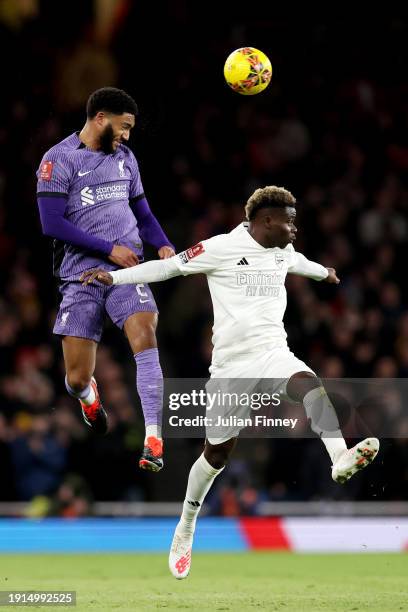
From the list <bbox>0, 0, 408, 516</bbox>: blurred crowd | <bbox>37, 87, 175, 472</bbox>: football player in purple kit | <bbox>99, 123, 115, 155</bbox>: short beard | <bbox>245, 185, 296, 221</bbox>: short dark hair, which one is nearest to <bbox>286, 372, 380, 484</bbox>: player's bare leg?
<bbox>37, 87, 175, 472</bbox>: football player in purple kit

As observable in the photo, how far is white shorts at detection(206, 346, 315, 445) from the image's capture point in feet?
27.9

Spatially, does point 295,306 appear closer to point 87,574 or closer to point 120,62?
point 120,62

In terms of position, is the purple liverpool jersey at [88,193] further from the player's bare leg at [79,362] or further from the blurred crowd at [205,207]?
the blurred crowd at [205,207]

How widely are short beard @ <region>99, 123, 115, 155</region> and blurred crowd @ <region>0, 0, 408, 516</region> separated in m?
1.85

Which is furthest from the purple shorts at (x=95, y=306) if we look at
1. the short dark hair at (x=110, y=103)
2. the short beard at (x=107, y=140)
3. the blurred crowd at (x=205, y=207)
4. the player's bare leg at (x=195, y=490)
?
the blurred crowd at (x=205, y=207)

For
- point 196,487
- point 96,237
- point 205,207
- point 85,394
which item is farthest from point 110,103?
point 205,207

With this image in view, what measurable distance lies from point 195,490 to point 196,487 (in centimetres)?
4

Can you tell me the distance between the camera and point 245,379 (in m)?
8.61

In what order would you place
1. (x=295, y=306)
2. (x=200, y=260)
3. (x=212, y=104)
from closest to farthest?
(x=200, y=260)
(x=295, y=306)
(x=212, y=104)

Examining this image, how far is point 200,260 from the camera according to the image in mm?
8680

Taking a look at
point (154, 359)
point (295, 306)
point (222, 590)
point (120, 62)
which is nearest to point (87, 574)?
point (222, 590)

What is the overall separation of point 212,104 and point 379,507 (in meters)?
6.16

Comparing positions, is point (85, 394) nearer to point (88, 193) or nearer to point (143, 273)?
point (143, 273)

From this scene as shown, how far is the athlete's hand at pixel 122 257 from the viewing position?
8922 mm
